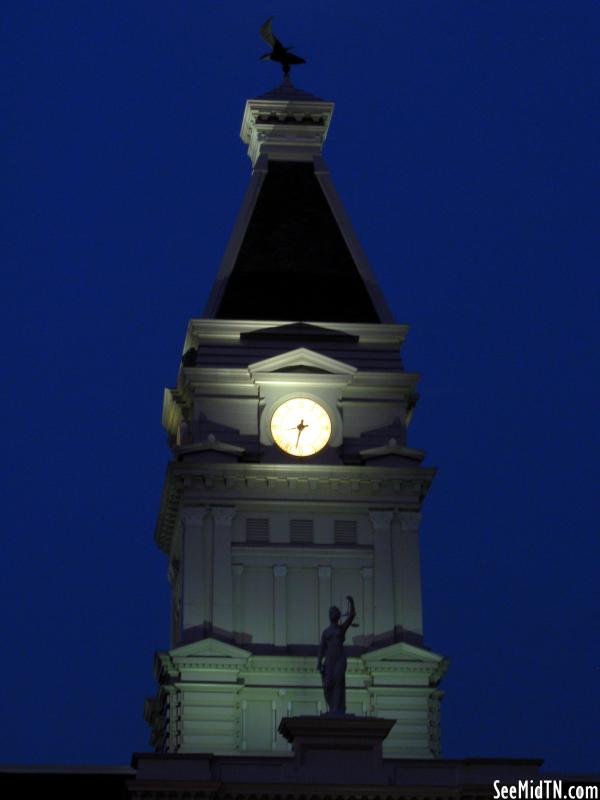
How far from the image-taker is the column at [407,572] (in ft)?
280

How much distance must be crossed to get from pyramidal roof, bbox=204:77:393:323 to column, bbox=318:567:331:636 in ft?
29.5

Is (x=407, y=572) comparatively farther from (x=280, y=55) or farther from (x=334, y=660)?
(x=280, y=55)

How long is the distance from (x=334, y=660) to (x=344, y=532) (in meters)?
8.32

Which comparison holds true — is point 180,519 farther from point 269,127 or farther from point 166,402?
point 269,127

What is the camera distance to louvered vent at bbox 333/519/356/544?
8644cm

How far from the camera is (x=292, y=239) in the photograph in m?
91.2

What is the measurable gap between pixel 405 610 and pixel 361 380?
810cm

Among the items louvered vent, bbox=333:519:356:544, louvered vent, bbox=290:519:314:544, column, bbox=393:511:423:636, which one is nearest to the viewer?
column, bbox=393:511:423:636

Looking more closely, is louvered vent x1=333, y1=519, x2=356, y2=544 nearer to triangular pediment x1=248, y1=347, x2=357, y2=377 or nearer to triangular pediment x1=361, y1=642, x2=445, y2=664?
triangular pediment x1=361, y1=642, x2=445, y2=664

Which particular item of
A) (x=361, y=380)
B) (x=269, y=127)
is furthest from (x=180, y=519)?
(x=269, y=127)

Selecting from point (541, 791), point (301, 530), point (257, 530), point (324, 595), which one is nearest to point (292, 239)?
point (301, 530)

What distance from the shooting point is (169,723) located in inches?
3290

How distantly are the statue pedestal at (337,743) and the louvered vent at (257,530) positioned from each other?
978 cm

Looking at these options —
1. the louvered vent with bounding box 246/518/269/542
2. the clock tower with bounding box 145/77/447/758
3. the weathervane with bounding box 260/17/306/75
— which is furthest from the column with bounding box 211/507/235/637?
the weathervane with bounding box 260/17/306/75
